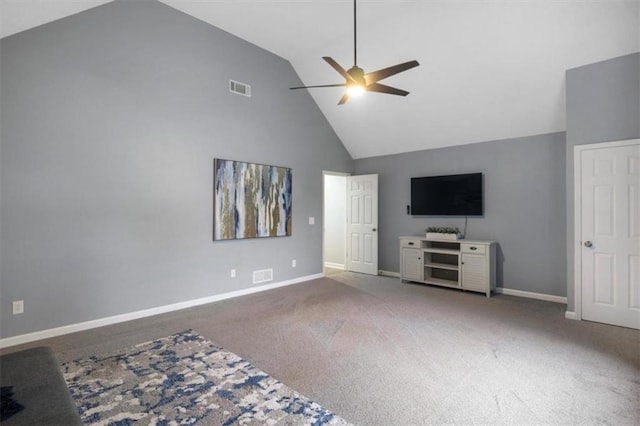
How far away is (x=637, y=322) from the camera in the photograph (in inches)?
139

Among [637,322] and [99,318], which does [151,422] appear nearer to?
[99,318]

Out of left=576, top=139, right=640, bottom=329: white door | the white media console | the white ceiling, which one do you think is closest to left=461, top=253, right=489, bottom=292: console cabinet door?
the white media console

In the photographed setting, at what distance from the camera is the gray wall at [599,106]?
3537mm

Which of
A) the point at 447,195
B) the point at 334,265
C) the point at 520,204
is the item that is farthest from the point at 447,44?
the point at 334,265

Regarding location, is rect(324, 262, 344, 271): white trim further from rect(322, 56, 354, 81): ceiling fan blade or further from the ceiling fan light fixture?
rect(322, 56, 354, 81): ceiling fan blade

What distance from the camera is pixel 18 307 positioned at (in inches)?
124

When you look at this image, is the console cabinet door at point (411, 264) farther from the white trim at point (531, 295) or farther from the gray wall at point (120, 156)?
the gray wall at point (120, 156)

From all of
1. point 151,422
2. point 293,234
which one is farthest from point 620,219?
point 151,422

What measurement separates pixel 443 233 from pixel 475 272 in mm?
818

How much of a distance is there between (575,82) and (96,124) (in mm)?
5713

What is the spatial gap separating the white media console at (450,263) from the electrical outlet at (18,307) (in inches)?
209

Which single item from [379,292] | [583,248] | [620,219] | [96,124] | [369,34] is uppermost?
[369,34]

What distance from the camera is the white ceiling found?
3.46m

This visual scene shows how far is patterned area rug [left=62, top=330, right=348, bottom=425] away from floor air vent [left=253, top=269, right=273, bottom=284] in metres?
2.15
